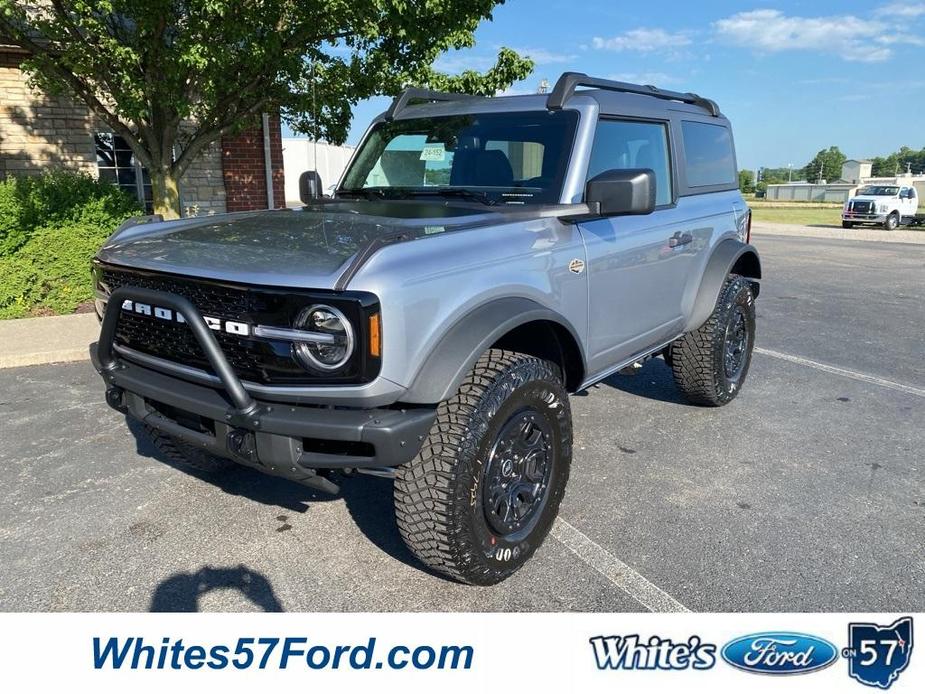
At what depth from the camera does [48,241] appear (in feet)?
24.1

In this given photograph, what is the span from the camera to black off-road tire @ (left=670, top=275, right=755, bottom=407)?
182 inches

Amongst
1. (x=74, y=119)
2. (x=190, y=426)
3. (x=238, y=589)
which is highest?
(x=74, y=119)

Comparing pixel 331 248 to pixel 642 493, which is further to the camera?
pixel 642 493

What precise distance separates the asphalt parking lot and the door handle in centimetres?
123

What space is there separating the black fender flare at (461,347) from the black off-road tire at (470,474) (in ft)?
0.46

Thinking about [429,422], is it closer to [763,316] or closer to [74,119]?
[763,316]

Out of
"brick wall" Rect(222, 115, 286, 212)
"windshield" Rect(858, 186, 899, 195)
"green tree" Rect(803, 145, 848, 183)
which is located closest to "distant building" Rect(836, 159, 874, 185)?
"green tree" Rect(803, 145, 848, 183)

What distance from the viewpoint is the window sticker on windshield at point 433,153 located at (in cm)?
384

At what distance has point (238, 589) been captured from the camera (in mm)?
2809

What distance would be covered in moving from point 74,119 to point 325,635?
11420 mm

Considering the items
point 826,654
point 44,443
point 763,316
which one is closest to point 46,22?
point 44,443

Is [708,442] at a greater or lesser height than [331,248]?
lesser

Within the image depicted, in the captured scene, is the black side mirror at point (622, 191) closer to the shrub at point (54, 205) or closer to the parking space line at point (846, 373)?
the parking space line at point (846, 373)

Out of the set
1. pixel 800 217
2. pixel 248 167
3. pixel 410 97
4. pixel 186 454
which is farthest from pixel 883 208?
pixel 186 454
